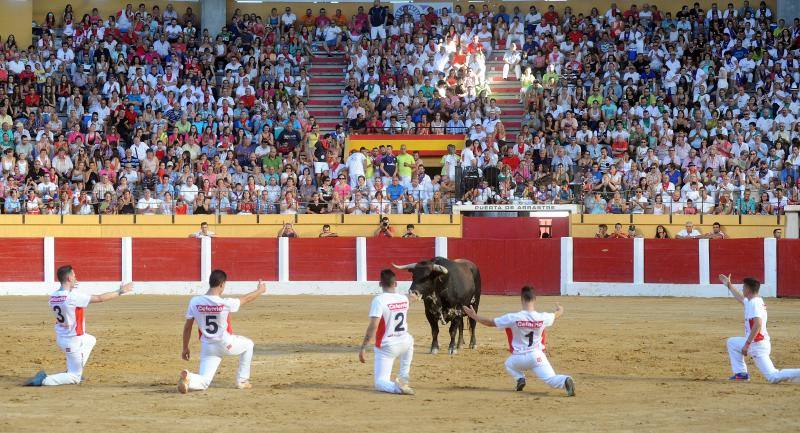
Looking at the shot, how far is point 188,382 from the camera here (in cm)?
967

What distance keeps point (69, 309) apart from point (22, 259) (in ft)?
37.7

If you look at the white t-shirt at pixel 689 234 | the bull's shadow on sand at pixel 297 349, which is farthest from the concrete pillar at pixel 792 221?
the bull's shadow on sand at pixel 297 349

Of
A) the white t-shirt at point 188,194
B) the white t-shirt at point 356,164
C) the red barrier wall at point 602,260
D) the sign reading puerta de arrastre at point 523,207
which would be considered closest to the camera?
the red barrier wall at point 602,260

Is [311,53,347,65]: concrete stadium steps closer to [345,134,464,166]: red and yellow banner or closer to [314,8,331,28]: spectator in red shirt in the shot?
[314,8,331,28]: spectator in red shirt

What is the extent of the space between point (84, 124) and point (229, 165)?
12.8 ft

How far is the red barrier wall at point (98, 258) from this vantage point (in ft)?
69.2

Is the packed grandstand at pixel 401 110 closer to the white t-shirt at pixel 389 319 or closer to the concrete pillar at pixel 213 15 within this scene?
the concrete pillar at pixel 213 15

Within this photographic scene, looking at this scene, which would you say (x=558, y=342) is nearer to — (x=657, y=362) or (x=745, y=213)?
(x=657, y=362)

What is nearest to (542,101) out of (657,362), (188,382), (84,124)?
(84,124)

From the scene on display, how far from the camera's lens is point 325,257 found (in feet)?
69.7

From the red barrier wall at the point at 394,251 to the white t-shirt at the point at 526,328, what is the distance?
11.4 m

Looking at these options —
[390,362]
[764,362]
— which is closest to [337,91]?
[390,362]

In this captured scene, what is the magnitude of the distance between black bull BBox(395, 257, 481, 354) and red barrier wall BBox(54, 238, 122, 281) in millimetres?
9876

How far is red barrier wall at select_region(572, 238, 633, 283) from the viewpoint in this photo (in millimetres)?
20734
